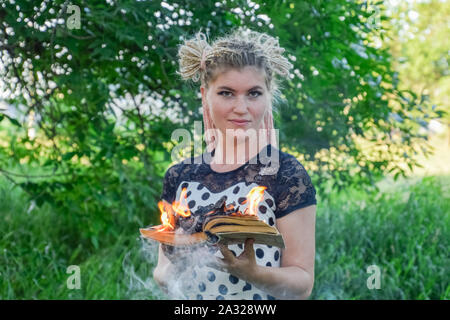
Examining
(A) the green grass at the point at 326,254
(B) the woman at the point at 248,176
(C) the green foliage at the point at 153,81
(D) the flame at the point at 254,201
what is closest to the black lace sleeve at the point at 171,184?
(B) the woman at the point at 248,176

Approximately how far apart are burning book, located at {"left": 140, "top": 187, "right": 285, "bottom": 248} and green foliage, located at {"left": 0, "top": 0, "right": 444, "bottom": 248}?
1196mm

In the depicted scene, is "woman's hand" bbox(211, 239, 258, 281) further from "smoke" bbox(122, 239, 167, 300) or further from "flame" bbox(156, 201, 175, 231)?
"smoke" bbox(122, 239, 167, 300)

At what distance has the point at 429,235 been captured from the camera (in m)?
4.45

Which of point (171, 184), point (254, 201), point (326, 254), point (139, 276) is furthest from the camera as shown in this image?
point (326, 254)

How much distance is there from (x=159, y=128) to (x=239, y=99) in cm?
177

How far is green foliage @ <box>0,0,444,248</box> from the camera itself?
2.65 meters

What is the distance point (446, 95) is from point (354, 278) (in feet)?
26.3

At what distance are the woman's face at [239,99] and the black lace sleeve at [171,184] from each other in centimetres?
34

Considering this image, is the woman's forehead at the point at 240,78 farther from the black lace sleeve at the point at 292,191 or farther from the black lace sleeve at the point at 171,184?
the black lace sleeve at the point at 171,184

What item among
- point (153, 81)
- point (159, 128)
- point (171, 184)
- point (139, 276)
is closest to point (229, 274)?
point (171, 184)

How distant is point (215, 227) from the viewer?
1303 mm

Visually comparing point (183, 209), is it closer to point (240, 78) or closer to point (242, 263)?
point (242, 263)

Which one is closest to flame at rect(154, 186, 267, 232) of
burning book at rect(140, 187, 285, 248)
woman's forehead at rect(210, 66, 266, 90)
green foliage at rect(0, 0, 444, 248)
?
burning book at rect(140, 187, 285, 248)
